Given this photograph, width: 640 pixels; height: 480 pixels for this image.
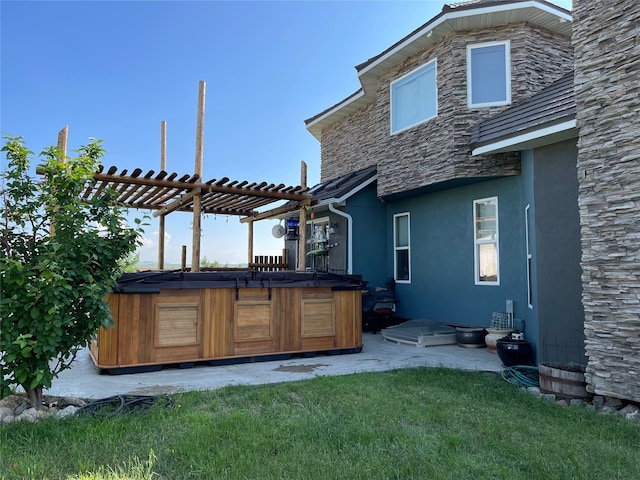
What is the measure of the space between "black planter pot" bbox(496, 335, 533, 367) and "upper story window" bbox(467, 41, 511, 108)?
4163 mm

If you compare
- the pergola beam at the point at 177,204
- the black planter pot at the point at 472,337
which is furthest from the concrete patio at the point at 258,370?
the pergola beam at the point at 177,204

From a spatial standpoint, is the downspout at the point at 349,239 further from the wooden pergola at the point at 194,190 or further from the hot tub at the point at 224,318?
Answer: the hot tub at the point at 224,318

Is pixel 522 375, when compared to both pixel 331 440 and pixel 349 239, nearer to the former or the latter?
pixel 331 440

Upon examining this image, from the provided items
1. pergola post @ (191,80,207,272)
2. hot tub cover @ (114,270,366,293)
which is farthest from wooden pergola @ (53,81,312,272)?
hot tub cover @ (114,270,366,293)

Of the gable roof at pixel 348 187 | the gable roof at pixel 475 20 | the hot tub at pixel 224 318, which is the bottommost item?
the hot tub at pixel 224 318

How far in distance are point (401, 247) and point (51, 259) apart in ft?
25.0

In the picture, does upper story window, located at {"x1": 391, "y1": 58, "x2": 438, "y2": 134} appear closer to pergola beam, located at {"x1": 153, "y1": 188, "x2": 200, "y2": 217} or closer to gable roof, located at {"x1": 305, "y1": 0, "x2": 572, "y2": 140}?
gable roof, located at {"x1": 305, "y1": 0, "x2": 572, "y2": 140}

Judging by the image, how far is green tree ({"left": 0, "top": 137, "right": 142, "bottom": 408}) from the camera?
3426 mm

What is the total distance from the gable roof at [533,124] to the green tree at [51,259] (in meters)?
4.86

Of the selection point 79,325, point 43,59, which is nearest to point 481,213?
point 79,325

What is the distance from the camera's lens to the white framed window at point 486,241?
7.81 metres

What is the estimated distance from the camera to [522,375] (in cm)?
525

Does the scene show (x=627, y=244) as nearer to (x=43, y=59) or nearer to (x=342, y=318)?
(x=342, y=318)

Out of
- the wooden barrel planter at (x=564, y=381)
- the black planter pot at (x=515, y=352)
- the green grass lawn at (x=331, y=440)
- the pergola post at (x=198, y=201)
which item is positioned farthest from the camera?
the pergola post at (x=198, y=201)
